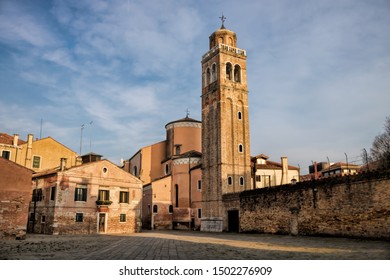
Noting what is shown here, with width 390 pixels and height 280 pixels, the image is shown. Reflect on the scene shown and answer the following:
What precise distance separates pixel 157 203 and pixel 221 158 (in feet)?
33.9

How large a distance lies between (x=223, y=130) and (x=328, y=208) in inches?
594

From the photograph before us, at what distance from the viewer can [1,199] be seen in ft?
58.6

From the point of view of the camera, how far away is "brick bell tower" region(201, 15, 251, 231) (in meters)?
→ 31.2

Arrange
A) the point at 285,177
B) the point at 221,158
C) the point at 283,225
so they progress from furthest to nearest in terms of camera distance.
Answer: the point at 285,177
the point at 221,158
the point at 283,225

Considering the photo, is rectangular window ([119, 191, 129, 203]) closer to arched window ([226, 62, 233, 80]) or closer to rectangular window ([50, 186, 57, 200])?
rectangular window ([50, 186, 57, 200])

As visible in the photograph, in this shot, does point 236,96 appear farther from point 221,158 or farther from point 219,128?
point 221,158

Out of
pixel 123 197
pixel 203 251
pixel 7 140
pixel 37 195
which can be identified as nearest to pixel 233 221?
pixel 123 197

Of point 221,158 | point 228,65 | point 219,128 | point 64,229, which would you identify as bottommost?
point 64,229

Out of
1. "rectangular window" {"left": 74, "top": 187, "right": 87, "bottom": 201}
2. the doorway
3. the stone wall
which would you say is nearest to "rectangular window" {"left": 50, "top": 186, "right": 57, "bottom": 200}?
"rectangular window" {"left": 74, "top": 187, "right": 87, "bottom": 201}

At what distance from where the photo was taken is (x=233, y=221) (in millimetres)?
28500

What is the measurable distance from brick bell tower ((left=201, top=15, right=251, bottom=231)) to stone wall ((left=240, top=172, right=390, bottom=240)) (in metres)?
5.84

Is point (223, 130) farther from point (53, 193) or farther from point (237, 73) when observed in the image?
point (53, 193)
